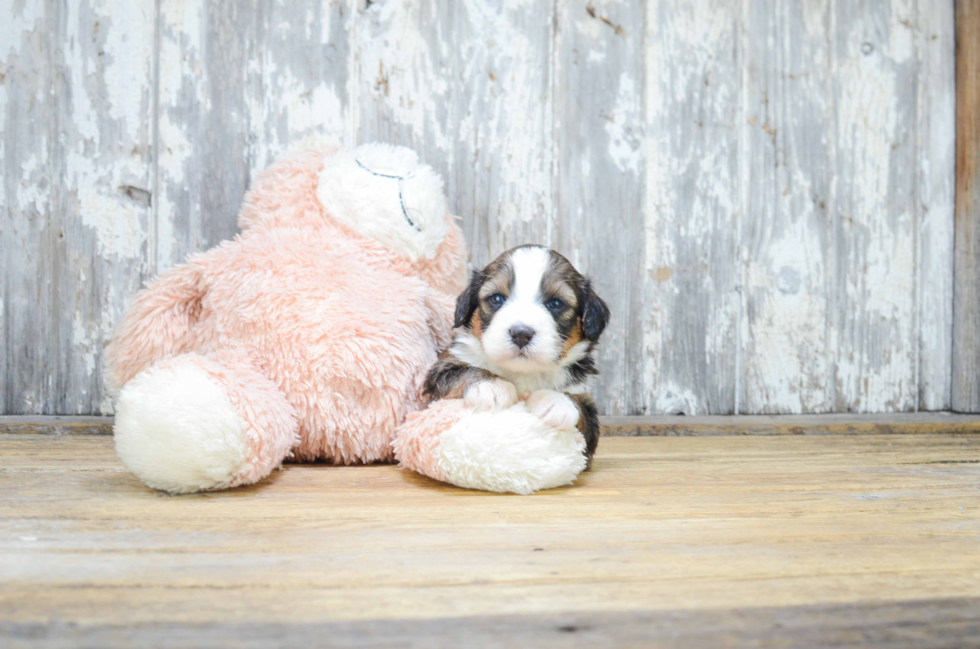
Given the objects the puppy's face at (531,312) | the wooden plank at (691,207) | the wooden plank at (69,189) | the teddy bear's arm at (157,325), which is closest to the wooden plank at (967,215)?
the wooden plank at (691,207)

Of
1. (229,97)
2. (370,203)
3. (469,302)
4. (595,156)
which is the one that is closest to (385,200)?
(370,203)

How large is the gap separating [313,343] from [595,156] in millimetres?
1324

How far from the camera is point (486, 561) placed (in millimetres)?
1120

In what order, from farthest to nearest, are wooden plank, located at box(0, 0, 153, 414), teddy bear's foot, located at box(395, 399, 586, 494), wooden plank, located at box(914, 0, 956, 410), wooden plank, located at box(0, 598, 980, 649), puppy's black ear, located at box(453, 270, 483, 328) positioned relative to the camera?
1. wooden plank, located at box(914, 0, 956, 410)
2. wooden plank, located at box(0, 0, 153, 414)
3. puppy's black ear, located at box(453, 270, 483, 328)
4. teddy bear's foot, located at box(395, 399, 586, 494)
5. wooden plank, located at box(0, 598, 980, 649)

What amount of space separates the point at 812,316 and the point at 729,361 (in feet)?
1.27

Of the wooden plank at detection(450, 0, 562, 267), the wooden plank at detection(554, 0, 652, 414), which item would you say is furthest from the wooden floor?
the wooden plank at detection(450, 0, 562, 267)

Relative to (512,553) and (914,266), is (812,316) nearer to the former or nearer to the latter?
(914,266)

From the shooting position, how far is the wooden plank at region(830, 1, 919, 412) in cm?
275

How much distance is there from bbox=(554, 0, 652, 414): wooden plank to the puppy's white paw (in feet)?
3.13

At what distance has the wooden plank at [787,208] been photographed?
270 centimetres

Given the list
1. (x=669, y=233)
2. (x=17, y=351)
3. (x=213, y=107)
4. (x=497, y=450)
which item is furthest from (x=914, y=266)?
(x=17, y=351)

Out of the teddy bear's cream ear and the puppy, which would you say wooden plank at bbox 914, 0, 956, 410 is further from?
the teddy bear's cream ear

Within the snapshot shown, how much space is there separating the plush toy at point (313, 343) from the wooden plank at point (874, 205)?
155 centimetres

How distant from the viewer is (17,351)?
7.82 ft
